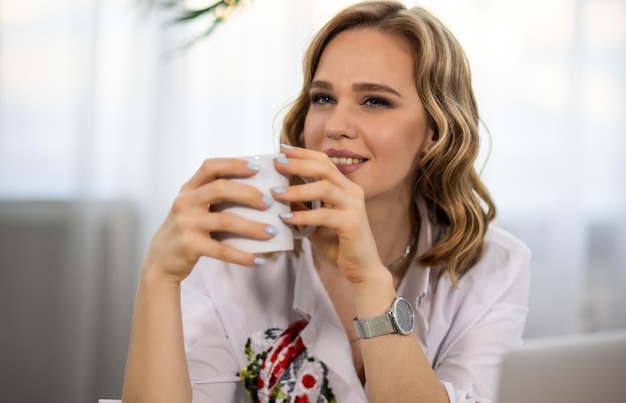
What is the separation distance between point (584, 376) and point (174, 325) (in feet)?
2.03

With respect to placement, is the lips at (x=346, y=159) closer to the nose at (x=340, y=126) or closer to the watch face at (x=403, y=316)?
the nose at (x=340, y=126)

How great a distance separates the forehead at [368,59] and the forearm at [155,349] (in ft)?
1.94

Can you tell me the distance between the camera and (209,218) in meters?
0.91

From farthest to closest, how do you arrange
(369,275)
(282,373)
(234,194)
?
1. (282,373)
2. (369,275)
3. (234,194)

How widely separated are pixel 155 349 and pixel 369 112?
1.99 ft

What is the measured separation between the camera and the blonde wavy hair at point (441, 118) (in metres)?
1.47

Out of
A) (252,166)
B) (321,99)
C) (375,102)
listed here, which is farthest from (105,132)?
(252,166)

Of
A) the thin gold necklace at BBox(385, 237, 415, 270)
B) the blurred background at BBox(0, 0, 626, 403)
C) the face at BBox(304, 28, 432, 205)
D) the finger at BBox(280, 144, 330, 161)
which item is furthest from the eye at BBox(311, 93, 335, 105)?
the blurred background at BBox(0, 0, 626, 403)

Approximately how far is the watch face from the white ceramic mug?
288 millimetres

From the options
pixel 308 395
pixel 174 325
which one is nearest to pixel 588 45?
pixel 308 395

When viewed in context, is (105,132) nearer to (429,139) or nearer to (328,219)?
(429,139)

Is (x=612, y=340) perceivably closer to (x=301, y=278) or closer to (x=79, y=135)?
(x=301, y=278)

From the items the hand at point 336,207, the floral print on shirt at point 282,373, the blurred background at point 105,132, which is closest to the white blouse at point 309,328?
the floral print on shirt at point 282,373

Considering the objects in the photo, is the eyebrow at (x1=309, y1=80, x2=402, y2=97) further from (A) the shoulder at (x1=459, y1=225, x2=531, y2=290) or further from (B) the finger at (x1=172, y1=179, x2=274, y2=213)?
(B) the finger at (x1=172, y1=179, x2=274, y2=213)
